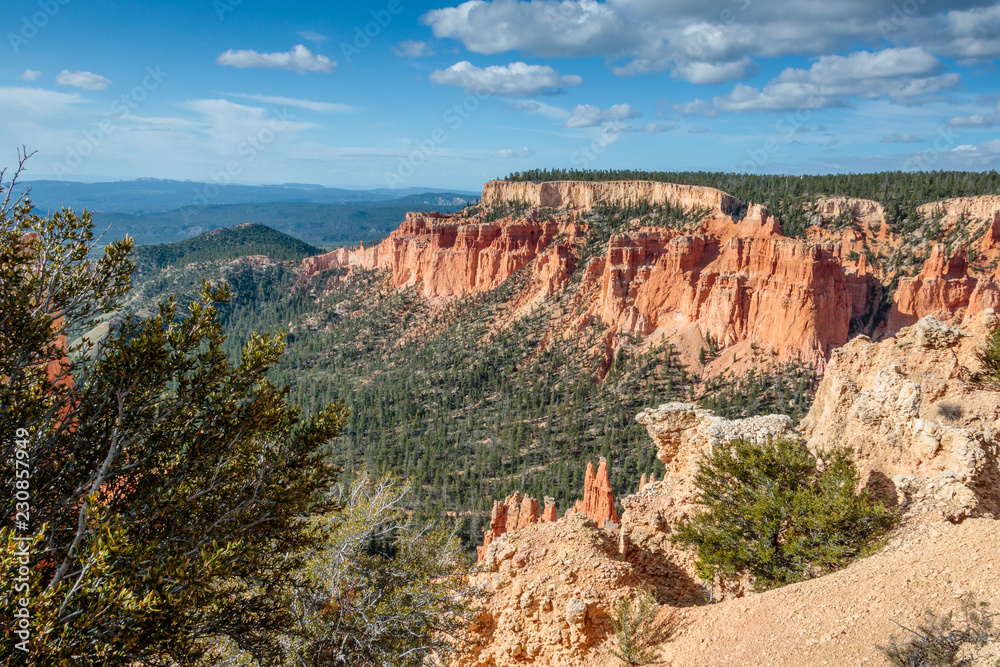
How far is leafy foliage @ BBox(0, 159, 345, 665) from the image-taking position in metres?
5.92

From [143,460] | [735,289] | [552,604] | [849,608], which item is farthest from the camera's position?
[735,289]

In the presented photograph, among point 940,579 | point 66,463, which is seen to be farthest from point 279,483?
point 940,579

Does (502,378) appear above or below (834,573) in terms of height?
below

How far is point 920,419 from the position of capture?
13023mm

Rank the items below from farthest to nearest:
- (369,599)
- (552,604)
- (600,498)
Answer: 1. (600,498)
2. (552,604)
3. (369,599)

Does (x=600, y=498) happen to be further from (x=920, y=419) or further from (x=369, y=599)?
(x=369, y=599)

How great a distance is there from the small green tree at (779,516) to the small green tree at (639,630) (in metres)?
2.75

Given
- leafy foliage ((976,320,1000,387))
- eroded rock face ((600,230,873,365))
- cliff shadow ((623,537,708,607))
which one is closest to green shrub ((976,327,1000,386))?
leafy foliage ((976,320,1000,387))

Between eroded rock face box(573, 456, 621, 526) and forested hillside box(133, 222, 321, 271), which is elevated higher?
forested hillside box(133, 222, 321, 271)

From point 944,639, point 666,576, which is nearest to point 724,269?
point 666,576

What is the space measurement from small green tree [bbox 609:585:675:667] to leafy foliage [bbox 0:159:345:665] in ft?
17.5

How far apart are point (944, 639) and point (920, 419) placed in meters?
7.28

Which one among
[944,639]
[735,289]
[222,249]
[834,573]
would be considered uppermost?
[222,249]

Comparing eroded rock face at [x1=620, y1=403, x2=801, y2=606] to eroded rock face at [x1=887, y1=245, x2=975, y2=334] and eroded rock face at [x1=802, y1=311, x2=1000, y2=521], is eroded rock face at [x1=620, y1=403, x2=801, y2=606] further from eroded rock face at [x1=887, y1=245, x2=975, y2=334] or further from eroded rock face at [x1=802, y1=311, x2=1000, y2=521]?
eroded rock face at [x1=887, y1=245, x2=975, y2=334]
